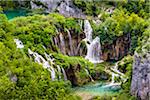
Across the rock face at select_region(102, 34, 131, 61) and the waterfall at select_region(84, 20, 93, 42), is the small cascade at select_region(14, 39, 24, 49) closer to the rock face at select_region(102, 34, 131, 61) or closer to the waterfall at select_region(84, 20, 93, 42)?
the waterfall at select_region(84, 20, 93, 42)

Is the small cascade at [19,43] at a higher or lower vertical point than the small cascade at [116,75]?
higher

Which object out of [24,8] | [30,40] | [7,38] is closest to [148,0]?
[24,8]

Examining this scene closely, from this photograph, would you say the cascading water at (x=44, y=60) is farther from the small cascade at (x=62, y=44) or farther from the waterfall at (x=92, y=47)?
the waterfall at (x=92, y=47)

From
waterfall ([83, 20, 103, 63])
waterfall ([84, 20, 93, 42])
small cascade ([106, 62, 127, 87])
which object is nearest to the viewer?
small cascade ([106, 62, 127, 87])

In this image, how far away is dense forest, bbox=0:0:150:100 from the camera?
24.0 meters

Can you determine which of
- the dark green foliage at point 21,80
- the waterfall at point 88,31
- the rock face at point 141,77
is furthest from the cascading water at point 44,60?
the waterfall at point 88,31

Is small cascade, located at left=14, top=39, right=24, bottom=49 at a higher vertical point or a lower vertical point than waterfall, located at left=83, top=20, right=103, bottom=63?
higher

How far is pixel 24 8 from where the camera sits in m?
42.5

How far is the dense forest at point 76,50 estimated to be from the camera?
23953mm

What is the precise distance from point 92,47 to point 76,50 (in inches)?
47.8

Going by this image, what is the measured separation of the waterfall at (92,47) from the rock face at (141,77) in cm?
743

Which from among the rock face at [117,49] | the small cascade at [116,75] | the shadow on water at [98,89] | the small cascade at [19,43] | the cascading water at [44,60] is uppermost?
the small cascade at [19,43]

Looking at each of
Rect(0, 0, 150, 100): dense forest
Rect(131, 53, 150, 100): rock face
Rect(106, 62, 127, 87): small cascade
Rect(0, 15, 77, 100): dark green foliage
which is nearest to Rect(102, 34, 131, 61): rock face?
Rect(0, 0, 150, 100): dense forest

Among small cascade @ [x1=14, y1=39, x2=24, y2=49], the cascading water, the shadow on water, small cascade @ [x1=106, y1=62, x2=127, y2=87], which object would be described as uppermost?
small cascade @ [x1=14, y1=39, x2=24, y2=49]
